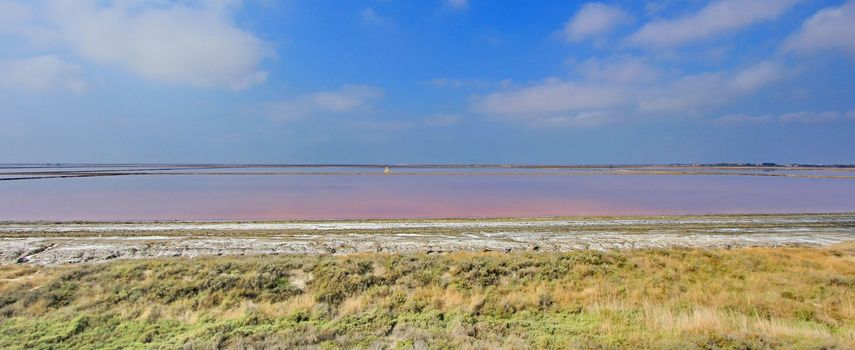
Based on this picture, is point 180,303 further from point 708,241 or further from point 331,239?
point 708,241

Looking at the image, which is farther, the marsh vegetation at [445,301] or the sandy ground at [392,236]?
the sandy ground at [392,236]

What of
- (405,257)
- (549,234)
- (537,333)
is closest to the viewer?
(537,333)

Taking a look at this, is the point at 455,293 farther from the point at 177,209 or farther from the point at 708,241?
the point at 177,209

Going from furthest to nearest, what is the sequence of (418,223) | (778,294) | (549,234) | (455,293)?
(418,223)
(549,234)
(455,293)
(778,294)

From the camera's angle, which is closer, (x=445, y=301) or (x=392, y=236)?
(x=445, y=301)

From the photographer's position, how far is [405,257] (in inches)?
532

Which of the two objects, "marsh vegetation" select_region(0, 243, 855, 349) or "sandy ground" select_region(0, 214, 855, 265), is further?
"sandy ground" select_region(0, 214, 855, 265)

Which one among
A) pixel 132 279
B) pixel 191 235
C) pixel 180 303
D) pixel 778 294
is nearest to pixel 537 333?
pixel 778 294

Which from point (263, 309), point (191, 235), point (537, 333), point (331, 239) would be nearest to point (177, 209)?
point (191, 235)

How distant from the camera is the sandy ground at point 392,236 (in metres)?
14.9

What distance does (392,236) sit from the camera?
18172mm

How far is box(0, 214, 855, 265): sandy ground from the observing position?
1491 centimetres

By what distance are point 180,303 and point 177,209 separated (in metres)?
22.8

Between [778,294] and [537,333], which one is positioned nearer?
[537,333]
